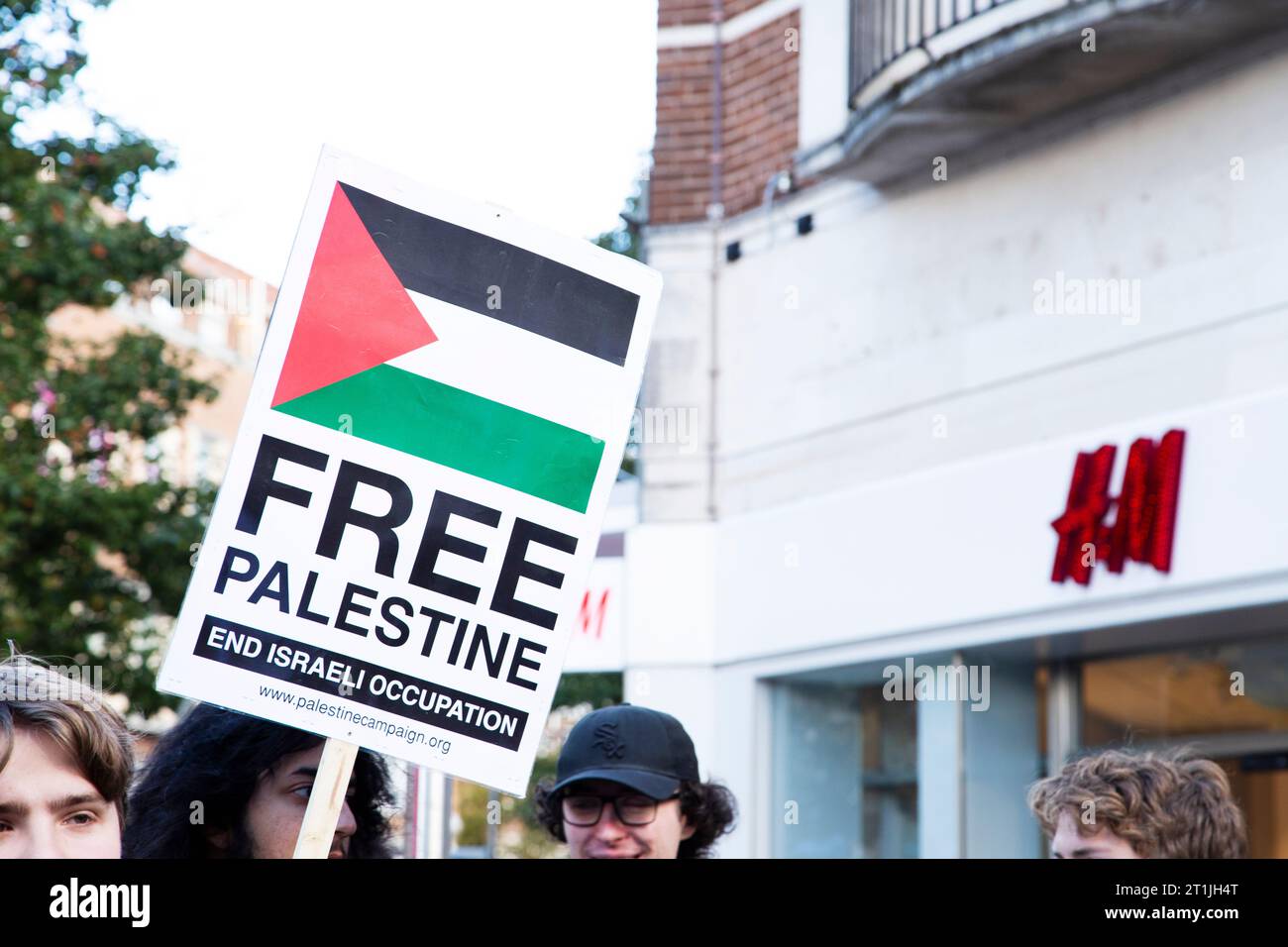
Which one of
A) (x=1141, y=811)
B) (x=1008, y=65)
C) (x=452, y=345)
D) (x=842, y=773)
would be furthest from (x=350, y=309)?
(x=842, y=773)

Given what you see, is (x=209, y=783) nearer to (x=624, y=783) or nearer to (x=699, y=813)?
(x=624, y=783)

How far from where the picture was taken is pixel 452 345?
9.97 ft

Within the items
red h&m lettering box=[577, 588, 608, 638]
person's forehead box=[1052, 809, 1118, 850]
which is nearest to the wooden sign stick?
person's forehead box=[1052, 809, 1118, 850]

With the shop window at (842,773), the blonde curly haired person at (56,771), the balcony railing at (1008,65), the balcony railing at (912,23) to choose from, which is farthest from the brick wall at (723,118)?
the blonde curly haired person at (56,771)

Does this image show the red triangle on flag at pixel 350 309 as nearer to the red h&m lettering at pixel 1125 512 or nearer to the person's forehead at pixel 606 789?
the person's forehead at pixel 606 789

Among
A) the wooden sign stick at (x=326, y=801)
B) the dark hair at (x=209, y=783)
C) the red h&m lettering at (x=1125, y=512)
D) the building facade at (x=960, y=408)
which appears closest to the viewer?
the wooden sign stick at (x=326, y=801)

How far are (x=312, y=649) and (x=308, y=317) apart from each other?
546 millimetres

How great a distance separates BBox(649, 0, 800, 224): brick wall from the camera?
11.3 m

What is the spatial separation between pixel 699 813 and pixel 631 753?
0.35 meters

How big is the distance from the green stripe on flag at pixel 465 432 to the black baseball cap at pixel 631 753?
1215 mm

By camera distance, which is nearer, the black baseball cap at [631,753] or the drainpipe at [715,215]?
the black baseball cap at [631,753]

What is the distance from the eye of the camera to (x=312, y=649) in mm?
2828

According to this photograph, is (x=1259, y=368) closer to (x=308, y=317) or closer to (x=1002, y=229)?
(x=1002, y=229)

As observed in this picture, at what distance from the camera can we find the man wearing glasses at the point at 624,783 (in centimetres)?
406
